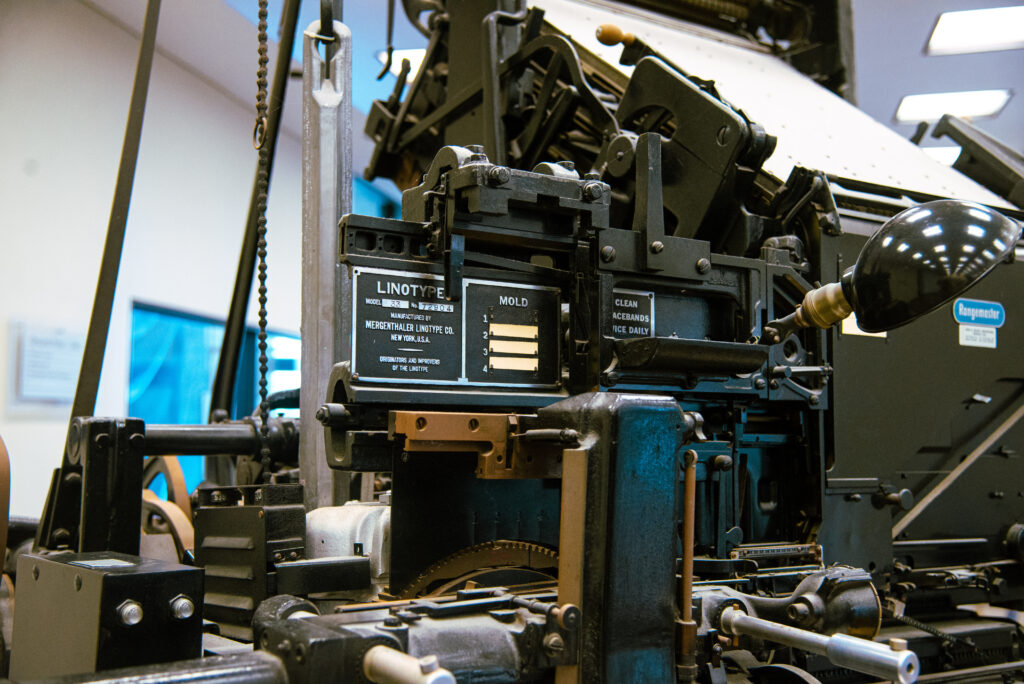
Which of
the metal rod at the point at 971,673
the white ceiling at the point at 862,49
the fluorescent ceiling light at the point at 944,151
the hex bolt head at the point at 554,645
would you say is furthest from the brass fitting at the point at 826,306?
the fluorescent ceiling light at the point at 944,151

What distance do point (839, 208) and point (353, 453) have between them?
4.73 feet

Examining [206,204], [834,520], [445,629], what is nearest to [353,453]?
[445,629]

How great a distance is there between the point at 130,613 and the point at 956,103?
23.3 ft

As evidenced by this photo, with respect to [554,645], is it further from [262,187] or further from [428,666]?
[262,187]

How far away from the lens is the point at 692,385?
167 centimetres

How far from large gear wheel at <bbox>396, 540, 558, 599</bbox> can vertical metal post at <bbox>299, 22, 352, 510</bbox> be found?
94 centimetres

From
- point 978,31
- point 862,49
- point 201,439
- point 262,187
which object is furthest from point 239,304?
point 978,31

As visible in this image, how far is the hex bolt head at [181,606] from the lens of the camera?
113cm

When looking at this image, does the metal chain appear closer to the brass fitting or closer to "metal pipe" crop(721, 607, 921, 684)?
the brass fitting

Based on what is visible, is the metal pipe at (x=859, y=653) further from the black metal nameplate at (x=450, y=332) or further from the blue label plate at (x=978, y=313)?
the blue label plate at (x=978, y=313)

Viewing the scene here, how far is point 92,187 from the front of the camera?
4949 mm

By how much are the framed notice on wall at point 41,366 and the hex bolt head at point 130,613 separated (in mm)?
3787

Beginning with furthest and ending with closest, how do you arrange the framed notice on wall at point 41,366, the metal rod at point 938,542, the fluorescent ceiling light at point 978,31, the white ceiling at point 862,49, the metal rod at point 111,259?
the fluorescent ceiling light at point 978,31, the white ceiling at point 862,49, the framed notice on wall at point 41,366, the metal rod at point 938,542, the metal rod at point 111,259

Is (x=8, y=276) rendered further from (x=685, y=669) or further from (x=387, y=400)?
(x=685, y=669)
